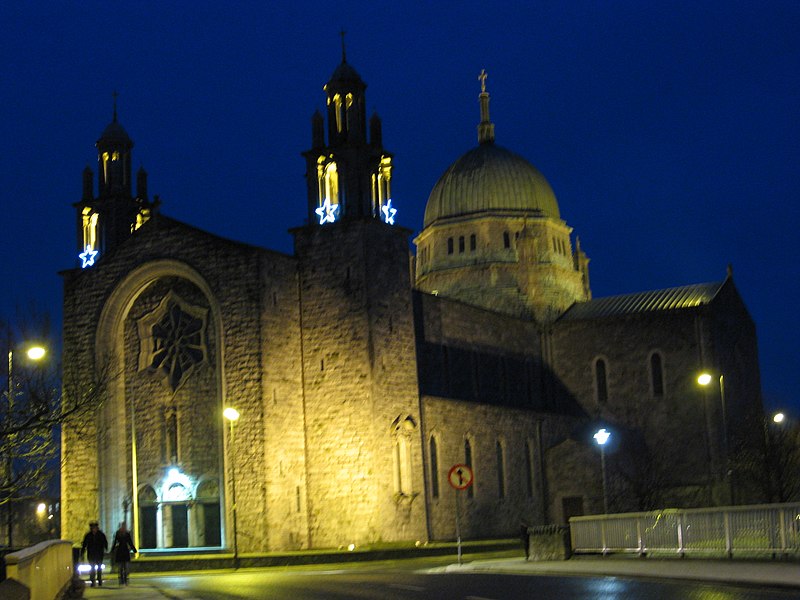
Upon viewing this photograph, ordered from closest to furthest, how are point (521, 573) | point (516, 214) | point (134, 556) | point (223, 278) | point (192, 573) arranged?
point (521, 573) → point (192, 573) → point (134, 556) → point (223, 278) → point (516, 214)

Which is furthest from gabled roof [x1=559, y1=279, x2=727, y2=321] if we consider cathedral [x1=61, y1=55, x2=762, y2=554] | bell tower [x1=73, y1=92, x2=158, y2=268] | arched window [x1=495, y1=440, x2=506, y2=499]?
bell tower [x1=73, y1=92, x2=158, y2=268]

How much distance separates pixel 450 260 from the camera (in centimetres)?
7225

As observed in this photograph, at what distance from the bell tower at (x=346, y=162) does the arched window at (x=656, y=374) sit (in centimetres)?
2001

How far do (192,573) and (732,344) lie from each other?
36.6 meters

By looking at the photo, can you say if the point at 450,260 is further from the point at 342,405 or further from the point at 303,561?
the point at 303,561

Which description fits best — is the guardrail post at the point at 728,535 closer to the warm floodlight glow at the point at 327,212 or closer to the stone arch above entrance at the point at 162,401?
the stone arch above entrance at the point at 162,401

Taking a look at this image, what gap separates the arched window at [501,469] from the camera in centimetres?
5649

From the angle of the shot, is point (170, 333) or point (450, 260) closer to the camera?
point (170, 333)

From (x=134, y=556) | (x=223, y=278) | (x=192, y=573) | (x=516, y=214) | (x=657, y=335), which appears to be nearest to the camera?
(x=192, y=573)

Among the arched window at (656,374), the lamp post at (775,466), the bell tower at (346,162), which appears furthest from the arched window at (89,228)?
the lamp post at (775,466)

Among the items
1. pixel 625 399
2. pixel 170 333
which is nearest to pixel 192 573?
pixel 170 333

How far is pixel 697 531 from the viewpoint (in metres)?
27.9

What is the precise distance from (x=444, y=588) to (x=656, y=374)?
42.3 metres

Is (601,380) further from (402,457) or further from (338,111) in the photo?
(338,111)
